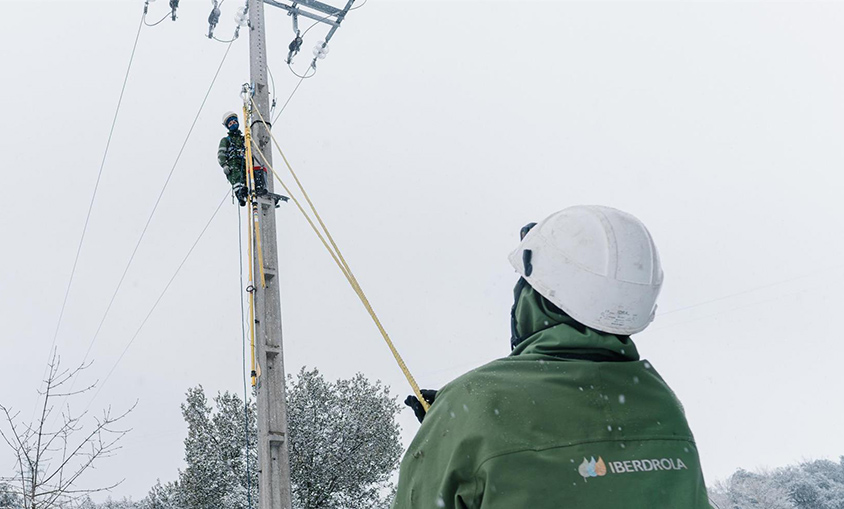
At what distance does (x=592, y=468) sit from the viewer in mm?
1294

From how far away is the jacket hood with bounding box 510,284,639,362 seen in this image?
149cm

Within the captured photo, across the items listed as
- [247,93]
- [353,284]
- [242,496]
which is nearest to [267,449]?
[353,284]

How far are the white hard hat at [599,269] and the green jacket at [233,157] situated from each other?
5.87 metres

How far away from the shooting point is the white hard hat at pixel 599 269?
1.56m

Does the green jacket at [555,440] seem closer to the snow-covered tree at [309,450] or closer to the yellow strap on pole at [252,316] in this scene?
the yellow strap on pole at [252,316]

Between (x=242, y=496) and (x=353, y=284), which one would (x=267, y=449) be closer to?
(x=353, y=284)

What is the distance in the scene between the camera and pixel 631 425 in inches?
54.9

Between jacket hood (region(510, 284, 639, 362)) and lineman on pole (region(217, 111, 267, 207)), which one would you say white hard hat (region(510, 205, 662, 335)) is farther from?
lineman on pole (region(217, 111, 267, 207))

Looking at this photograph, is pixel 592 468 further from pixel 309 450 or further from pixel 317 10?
pixel 309 450

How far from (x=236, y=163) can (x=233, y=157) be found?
0.28 ft

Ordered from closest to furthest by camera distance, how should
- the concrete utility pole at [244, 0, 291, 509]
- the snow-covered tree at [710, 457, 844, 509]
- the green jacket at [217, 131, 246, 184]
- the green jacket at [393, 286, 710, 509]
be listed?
the green jacket at [393, 286, 710, 509]
the concrete utility pole at [244, 0, 291, 509]
the green jacket at [217, 131, 246, 184]
the snow-covered tree at [710, 457, 844, 509]

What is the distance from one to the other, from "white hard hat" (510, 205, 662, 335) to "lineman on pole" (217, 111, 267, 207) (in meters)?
5.43

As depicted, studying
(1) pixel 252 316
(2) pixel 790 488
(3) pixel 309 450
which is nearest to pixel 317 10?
(1) pixel 252 316

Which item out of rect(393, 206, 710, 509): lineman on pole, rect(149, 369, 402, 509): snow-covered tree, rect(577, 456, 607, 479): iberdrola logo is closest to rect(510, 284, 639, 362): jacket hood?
rect(393, 206, 710, 509): lineman on pole
